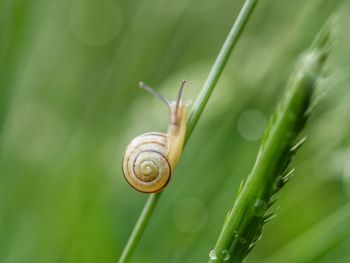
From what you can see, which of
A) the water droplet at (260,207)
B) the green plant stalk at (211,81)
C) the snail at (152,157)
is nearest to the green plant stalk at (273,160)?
the water droplet at (260,207)

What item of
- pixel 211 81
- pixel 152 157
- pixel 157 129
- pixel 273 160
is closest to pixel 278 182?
pixel 273 160

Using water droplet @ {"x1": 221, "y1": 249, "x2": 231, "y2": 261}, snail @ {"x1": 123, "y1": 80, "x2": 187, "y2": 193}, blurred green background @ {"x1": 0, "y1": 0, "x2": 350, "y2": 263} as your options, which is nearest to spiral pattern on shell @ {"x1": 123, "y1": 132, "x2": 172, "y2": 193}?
snail @ {"x1": 123, "y1": 80, "x2": 187, "y2": 193}

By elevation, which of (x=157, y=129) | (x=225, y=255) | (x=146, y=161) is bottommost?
(x=225, y=255)

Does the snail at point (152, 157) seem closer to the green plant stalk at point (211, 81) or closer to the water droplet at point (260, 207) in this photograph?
the green plant stalk at point (211, 81)

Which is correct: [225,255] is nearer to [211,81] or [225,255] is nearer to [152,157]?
[211,81]

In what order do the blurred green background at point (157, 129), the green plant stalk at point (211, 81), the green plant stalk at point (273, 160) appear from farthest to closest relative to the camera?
the blurred green background at point (157, 129) → the green plant stalk at point (211, 81) → the green plant stalk at point (273, 160)

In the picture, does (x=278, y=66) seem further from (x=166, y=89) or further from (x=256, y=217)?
(x=256, y=217)
